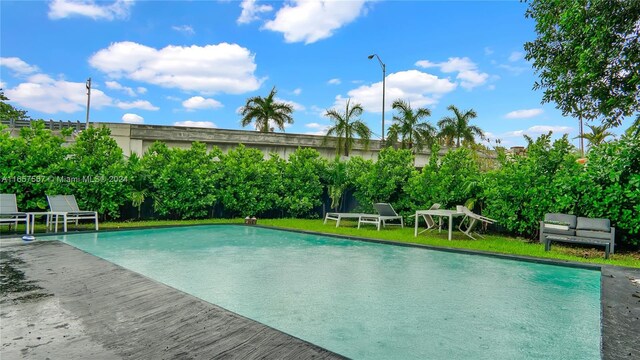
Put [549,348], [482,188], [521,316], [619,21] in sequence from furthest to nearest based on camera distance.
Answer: [482,188] → [619,21] → [521,316] → [549,348]

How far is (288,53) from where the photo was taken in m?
19.9

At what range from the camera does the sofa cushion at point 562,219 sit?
8698 millimetres

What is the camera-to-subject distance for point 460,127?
2952 centimetres

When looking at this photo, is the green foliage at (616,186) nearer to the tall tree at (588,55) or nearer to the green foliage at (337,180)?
the tall tree at (588,55)

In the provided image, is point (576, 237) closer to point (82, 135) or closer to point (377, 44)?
point (82, 135)

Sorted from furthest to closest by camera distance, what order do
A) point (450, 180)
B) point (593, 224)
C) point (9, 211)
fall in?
point (450, 180) → point (9, 211) → point (593, 224)

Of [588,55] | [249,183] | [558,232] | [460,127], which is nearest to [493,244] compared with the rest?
[558,232]

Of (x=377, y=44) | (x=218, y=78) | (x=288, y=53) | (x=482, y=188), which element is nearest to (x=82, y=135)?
(x=218, y=78)

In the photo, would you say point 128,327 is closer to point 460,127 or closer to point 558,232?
point 558,232

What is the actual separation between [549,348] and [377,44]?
24.6 meters

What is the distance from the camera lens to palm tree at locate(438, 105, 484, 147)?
96.6ft

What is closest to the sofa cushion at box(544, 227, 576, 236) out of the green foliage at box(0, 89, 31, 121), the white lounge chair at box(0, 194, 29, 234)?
the white lounge chair at box(0, 194, 29, 234)

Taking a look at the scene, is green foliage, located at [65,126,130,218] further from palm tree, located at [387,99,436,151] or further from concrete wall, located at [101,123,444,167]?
palm tree, located at [387,99,436,151]

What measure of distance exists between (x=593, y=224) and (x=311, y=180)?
1007cm
